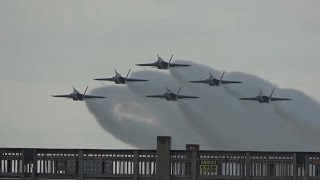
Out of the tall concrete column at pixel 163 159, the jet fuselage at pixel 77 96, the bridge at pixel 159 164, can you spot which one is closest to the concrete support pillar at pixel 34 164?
the bridge at pixel 159 164

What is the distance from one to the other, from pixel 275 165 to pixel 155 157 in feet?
23.5

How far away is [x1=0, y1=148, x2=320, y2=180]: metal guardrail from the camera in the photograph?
56.1 m

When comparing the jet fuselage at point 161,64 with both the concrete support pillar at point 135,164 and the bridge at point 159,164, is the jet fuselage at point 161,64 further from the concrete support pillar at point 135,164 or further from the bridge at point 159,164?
the concrete support pillar at point 135,164

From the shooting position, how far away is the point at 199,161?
57.0m

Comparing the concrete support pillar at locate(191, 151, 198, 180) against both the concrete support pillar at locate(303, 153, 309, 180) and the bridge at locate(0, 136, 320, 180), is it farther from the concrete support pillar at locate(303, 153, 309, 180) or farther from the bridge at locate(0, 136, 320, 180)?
the concrete support pillar at locate(303, 153, 309, 180)

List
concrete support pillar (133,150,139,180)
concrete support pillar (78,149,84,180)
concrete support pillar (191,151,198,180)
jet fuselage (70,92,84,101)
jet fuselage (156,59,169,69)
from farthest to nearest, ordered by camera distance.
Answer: jet fuselage (70,92,84,101) < jet fuselage (156,59,169,69) < concrete support pillar (78,149,84,180) < concrete support pillar (133,150,139,180) < concrete support pillar (191,151,198,180)

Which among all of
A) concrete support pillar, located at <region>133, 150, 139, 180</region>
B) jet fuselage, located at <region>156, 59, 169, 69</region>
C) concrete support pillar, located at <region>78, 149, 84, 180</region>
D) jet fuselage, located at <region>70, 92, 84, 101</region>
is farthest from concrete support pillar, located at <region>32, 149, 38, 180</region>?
jet fuselage, located at <region>70, 92, 84, 101</region>

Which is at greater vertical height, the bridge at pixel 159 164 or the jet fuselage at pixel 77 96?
the jet fuselage at pixel 77 96

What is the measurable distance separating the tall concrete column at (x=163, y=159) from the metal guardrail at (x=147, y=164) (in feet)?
1.84

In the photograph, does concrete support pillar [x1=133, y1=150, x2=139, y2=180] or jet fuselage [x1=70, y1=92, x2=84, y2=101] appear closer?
concrete support pillar [x1=133, y1=150, x2=139, y2=180]

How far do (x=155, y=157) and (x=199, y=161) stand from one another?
2657 mm

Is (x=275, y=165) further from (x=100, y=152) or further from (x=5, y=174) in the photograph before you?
(x=5, y=174)

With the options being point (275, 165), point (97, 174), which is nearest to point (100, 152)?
point (97, 174)

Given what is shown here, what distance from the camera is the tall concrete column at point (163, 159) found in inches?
2212
